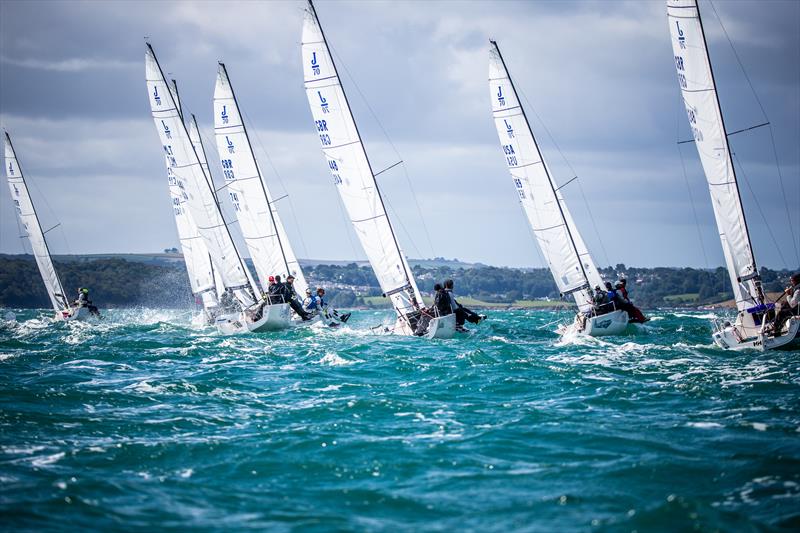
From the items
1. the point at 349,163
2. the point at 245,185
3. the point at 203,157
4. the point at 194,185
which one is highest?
the point at 203,157

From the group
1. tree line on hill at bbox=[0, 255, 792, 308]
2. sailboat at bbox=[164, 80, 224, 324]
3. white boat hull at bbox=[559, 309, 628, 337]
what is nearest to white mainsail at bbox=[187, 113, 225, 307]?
sailboat at bbox=[164, 80, 224, 324]

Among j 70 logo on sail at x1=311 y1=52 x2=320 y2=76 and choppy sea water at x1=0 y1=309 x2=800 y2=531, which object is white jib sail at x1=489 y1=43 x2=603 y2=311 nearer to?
j 70 logo on sail at x1=311 y1=52 x2=320 y2=76

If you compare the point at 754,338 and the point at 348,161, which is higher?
the point at 348,161

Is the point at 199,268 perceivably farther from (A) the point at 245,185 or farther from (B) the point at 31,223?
(B) the point at 31,223

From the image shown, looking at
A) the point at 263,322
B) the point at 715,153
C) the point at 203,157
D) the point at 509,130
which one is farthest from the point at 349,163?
the point at 203,157

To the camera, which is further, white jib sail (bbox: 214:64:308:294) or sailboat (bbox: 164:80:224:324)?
sailboat (bbox: 164:80:224:324)

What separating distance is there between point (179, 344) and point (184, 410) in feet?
37.8

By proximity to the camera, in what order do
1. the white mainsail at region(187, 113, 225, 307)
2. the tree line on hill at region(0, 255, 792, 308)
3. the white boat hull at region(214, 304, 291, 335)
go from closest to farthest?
the white boat hull at region(214, 304, 291, 335) → the white mainsail at region(187, 113, 225, 307) → the tree line on hill at region(0, 255, 792, 308)

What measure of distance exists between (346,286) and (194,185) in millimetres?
87355

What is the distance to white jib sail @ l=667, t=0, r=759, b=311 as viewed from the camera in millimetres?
21609

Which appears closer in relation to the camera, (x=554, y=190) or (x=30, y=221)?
(x=554, y=190)

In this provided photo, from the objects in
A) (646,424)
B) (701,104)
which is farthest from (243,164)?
(646,424)

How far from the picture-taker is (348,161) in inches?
1076

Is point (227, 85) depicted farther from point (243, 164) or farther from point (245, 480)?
point (245, 480)
